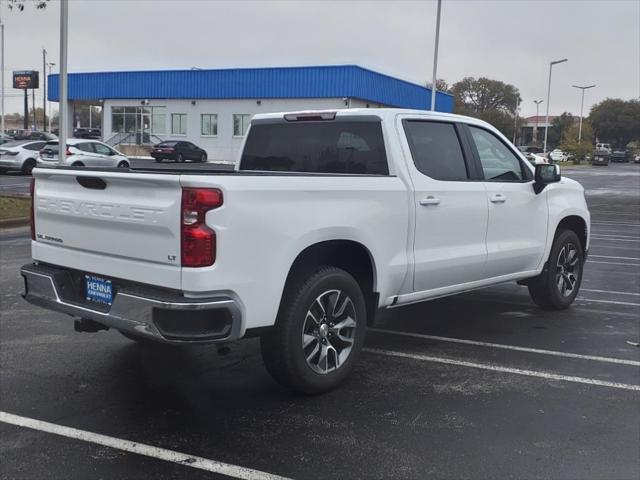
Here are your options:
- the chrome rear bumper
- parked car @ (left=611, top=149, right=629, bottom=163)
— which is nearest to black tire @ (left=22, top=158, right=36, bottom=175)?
the chrome rear bumper

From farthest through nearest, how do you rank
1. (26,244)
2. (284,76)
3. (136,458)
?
1. (284,76)
2. (26,244)
3. (136,458)

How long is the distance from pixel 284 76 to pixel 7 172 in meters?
22.0

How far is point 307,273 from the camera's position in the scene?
14.6ft

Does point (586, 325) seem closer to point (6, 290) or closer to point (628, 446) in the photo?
point (628, 446)

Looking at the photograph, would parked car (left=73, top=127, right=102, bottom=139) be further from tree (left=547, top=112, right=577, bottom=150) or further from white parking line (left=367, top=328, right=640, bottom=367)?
tree (left=547, top=112, right=577, bottom=150)

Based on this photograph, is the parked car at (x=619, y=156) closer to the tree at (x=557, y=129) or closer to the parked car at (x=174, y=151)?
the tree at (x=557, y=129)

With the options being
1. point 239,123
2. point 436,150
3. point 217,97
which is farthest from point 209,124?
point 436,150

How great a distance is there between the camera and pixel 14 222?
45.0ft

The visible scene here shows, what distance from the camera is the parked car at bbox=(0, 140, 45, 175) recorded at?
86.7 feet

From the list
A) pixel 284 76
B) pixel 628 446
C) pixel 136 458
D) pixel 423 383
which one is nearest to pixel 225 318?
pixel 136 458

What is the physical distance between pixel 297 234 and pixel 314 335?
753 millimetres

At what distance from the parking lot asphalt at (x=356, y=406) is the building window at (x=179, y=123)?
149 ft

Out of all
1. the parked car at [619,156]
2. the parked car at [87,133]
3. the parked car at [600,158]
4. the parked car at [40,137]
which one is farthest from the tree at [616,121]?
the parked car at [40,137]

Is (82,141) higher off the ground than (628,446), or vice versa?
(82,141)
